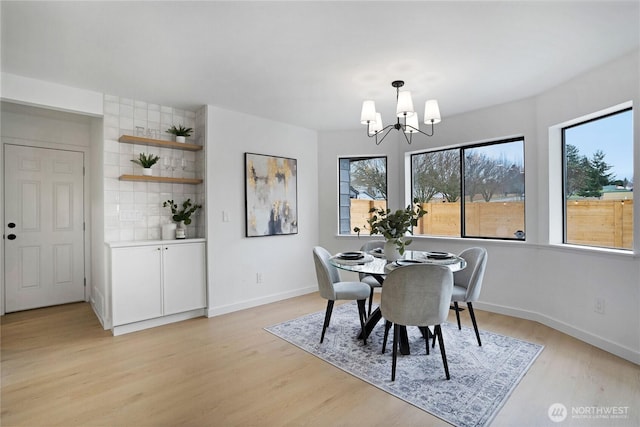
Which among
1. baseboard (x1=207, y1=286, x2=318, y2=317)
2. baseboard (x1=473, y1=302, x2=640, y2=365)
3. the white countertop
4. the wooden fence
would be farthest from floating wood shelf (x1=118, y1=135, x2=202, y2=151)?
baseboard (x1=473, y1=302, x2=640, y2=365)

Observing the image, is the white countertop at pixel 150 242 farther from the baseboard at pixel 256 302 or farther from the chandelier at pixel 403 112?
the chandelier at pixel 403 112

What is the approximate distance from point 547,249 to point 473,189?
1124mm

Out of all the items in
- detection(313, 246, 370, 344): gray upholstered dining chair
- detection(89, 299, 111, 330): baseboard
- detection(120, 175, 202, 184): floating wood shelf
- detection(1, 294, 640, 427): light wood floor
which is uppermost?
detection(120, 175, 202, 184): floating wood shelf

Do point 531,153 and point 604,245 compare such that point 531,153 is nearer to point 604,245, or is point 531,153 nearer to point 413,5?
point 604,245

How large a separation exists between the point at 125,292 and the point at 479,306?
4.06m

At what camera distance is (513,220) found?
3.88m

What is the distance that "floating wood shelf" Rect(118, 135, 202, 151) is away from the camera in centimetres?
346

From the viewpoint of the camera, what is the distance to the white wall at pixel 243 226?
153 inches

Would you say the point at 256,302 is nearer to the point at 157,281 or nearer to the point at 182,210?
the point at 157,281

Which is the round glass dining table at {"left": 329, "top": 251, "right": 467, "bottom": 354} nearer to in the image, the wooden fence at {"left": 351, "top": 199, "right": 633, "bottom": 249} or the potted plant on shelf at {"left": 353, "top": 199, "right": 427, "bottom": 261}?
the potted plant on shelf at {"left": 353, "top": 199, "right": 427, "bottom": 261}

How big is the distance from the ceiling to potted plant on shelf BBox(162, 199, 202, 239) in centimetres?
121

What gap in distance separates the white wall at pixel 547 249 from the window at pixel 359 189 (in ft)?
0.59

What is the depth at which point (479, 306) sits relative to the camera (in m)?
4.02

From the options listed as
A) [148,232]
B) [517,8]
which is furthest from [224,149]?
[517,8]
